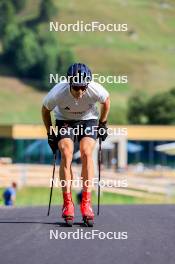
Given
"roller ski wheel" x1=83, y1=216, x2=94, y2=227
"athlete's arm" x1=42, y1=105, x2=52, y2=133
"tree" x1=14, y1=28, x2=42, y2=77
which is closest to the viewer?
"roller ski wheel" x1=83, y1=216, x2=94, y2=227

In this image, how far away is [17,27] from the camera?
19788 cm

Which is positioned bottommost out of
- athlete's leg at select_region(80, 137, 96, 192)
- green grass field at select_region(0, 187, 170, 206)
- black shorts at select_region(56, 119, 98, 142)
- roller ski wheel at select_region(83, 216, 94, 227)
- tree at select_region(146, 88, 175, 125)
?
roller ski wheel at select_region(83, 216, 94, 227)

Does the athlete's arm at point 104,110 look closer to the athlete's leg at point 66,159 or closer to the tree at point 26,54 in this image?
the athlete's leg at point 66,159

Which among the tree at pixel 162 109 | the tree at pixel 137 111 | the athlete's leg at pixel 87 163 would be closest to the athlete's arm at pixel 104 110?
the athlete's leg at pixel 87 163

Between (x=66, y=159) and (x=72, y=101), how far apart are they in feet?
1.83

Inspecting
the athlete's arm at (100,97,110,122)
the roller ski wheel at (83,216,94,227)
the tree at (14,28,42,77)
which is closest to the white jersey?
the athlete's arm at (100,97,110,122)

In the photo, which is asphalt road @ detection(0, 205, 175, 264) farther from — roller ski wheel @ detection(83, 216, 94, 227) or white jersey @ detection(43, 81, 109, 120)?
white jersey @ detection(43, 81, 109, 120)

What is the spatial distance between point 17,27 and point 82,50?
1528 cm

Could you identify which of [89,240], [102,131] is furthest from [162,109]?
[89,240]

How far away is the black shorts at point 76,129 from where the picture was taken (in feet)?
28.9

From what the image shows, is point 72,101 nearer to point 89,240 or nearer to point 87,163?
point 87,163

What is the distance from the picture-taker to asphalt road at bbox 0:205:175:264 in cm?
568

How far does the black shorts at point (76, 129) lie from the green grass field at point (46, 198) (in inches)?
940

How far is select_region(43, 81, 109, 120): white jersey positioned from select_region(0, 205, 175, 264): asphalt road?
1039 millimetres
